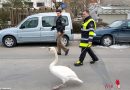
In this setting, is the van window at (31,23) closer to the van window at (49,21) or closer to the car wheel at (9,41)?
the van window at (49,21)

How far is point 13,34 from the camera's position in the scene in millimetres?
15891

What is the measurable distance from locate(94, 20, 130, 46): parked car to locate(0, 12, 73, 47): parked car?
154 cm

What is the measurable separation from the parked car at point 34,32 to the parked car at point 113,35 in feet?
5.04

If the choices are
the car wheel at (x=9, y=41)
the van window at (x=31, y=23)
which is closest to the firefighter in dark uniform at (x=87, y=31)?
the van window at (x=31, y=23)

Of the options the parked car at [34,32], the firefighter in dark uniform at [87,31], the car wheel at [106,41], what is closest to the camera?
the firefighter in dark uniform at [87,31]

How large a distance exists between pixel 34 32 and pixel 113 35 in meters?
3.97

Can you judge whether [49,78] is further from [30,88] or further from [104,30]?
[104,30]

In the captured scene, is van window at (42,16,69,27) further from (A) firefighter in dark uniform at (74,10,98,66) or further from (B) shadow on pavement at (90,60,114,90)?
(A) firefighter in dark uniform at (74,10,98,66)

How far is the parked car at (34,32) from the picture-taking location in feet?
52.1

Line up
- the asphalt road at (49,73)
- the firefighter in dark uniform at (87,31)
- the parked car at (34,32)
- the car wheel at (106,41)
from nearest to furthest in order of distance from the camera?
the asphalt road at (49,73) → the firefighter in dark uniform at (87,31) → the parked car at (34,32) → the car wheel at (106,41)

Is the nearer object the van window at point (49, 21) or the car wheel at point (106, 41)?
the van window at point (49, 21)

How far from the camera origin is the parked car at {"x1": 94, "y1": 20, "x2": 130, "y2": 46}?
16.2 m

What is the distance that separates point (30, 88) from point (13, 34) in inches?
339

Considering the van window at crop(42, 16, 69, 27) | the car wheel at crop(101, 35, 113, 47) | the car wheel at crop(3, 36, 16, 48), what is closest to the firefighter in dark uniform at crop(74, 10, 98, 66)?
the van window at crop(42, 16, 69, 27)
